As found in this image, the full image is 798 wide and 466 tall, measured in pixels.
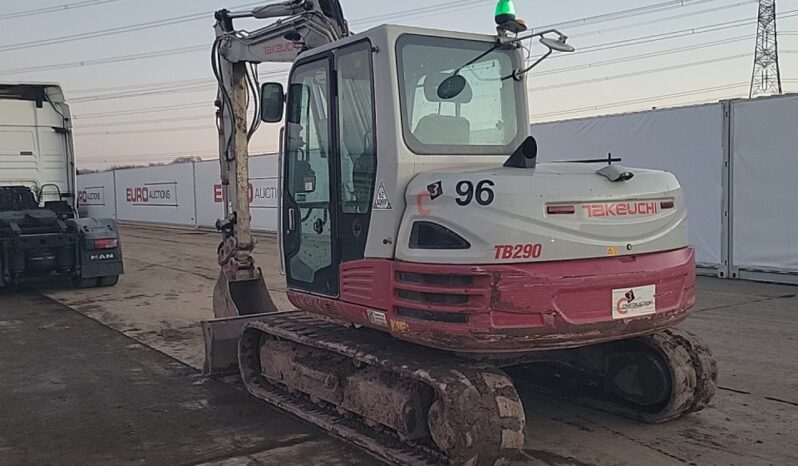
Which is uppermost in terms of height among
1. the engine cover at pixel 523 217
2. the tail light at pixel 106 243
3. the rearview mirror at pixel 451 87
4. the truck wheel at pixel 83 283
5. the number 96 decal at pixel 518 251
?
the rearview mirror at pixel 451 87

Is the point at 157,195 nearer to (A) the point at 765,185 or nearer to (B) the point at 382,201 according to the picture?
(A) the point at 765,185

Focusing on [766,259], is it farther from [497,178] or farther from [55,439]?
[55,439]

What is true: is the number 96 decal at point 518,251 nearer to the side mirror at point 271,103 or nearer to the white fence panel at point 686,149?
the side mirror at point 271,103

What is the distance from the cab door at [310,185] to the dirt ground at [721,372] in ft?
4.02

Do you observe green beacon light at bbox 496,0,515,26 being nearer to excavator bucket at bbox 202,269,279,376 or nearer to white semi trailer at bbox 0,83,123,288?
excavator bucket at bbox 202,269,279,376

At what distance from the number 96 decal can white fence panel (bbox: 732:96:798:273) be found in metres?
9.33

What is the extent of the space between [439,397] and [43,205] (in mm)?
10727

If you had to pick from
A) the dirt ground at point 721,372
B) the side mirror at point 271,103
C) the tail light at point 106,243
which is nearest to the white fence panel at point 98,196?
the dirt ground at point 721,372

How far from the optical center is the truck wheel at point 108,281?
13289mm

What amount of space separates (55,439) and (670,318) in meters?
4.29

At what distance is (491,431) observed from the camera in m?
4.33

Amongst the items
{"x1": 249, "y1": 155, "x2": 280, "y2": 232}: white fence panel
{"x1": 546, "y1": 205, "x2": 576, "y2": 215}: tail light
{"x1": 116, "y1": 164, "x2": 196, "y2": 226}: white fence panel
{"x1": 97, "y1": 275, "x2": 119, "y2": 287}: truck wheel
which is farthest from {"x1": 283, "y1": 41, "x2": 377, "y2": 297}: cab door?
{"x1": 116, "y1": 164, "x2": 196, "y2": 226}: white fence panel

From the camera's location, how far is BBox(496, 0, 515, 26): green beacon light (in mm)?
5246

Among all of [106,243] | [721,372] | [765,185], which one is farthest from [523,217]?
[106,243]
